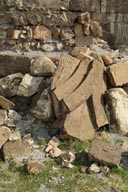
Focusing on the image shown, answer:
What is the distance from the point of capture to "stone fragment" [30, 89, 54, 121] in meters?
6.38

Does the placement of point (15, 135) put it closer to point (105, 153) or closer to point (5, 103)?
point (5, 103)

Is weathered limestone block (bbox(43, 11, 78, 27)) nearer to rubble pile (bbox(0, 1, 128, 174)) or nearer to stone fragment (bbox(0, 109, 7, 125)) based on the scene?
rubble pile (bbox(0, 1, 128, 174))

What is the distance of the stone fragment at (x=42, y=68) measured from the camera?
6.92 metres

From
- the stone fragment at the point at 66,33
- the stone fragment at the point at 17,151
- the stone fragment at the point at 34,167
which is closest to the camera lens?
the stone fragment at the point at 34,167

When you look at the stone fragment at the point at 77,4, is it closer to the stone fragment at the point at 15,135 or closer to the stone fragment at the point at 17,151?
the stone fragment at the point at 15,135

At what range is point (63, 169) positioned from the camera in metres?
5.23

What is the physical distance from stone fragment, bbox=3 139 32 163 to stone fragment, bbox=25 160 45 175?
1.13 ft

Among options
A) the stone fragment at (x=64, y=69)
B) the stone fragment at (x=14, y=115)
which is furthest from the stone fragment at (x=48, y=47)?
the stone fragment at (x=14, y=115)

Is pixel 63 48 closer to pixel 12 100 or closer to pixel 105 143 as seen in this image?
pixel 12 100

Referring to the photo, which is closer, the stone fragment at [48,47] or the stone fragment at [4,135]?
the stone fragment at [4,135]

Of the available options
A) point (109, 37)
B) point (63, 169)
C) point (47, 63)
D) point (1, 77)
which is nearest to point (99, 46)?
point (109, 37)

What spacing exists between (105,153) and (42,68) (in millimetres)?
2510

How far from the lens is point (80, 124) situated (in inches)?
236

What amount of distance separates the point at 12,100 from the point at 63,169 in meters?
2.43
